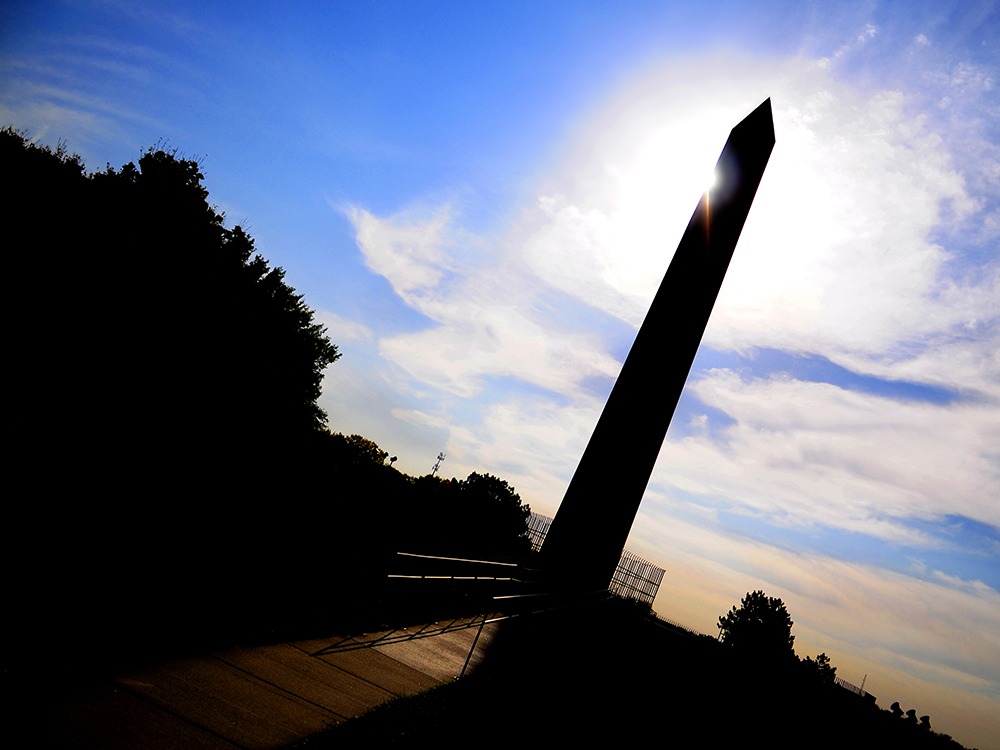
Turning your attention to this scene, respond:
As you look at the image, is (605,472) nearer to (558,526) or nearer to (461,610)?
(558,526)

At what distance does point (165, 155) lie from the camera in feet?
85.0

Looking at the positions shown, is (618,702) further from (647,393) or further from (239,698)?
(647,393)

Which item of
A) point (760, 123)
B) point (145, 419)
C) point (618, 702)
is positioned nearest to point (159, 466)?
point (618, 702)

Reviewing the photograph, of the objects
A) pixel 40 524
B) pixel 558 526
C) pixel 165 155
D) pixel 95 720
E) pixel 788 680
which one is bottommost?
pixel 95 720

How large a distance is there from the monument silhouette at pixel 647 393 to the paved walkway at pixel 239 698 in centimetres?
465

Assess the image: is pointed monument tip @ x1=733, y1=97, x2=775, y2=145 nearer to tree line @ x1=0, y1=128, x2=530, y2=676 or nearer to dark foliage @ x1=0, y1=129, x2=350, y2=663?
tree line @ x1=0, y1=128, x2=530, y2=676

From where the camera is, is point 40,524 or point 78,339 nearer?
point 40,524

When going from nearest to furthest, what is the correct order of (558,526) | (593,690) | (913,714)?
(593,690) < (913,714) < (558,526)

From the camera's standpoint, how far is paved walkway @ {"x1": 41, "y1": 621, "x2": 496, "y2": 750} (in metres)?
2.08

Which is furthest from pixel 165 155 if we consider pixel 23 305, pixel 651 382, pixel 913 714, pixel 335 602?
pixel 913 714

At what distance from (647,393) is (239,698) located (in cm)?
777

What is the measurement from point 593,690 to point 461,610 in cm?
192

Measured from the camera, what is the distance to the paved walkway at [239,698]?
2.08 m

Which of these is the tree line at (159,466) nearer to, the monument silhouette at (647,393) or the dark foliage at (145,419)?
the dark foliage at (145,419)
